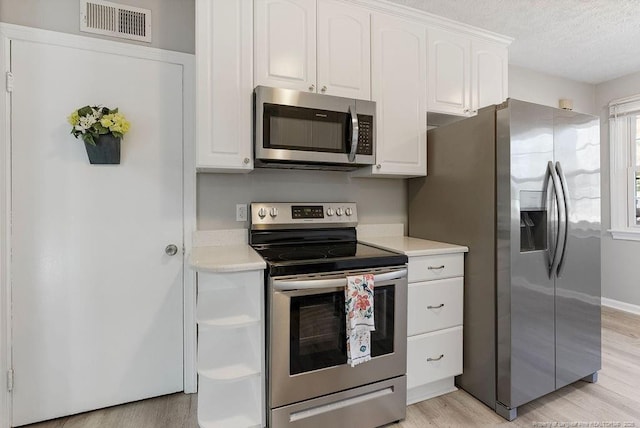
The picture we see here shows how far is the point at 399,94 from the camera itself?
2260 mm

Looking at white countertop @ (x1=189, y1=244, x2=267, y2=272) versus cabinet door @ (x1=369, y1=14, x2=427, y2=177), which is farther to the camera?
cabinet door @ (x1=369, y1=14, x2=427, y2=177)

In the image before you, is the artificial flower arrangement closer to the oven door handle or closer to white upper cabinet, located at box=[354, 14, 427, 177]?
the oven door handle

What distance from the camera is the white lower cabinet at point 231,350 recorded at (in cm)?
157

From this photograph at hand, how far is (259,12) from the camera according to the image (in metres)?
1.87

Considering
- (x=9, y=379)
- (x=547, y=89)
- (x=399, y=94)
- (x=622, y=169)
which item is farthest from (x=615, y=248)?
(x=9, y=379)

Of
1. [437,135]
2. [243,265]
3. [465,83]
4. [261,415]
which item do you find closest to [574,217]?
[437,135]

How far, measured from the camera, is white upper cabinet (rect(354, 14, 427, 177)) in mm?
2201

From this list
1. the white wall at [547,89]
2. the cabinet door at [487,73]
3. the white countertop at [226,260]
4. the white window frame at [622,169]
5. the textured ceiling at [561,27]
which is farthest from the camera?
the white window frame at [622,169]

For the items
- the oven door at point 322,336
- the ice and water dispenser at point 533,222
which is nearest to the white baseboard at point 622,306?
the ice and water dispenser at point 533,222

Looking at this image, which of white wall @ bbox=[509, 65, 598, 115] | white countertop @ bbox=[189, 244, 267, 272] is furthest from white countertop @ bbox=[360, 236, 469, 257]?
Result: white wall @ bbox=[509, 65, 598, 115]

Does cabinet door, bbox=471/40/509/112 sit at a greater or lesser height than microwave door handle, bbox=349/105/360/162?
greater

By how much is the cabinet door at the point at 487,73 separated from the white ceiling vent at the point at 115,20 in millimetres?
2268

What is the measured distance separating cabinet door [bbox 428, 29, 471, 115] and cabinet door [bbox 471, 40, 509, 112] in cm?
6

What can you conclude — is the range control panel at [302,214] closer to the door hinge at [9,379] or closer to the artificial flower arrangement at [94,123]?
the artificial flower arrangement at [94,123]
